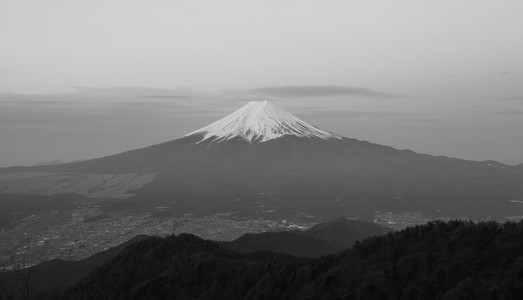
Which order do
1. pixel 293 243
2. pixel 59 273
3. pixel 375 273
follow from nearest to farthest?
pixel 375 273 → pixel 59 273 → pixel 293 243

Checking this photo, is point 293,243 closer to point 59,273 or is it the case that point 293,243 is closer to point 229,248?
point 229,248

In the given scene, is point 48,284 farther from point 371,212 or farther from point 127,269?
point 371,212

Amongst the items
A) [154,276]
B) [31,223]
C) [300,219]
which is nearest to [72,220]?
[31,223]

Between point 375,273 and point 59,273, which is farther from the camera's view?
point 59,273

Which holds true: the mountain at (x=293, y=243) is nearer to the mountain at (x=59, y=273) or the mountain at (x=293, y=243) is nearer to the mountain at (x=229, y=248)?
the mountain at (x=229, y=248)

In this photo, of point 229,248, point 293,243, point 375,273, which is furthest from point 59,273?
point 375,273

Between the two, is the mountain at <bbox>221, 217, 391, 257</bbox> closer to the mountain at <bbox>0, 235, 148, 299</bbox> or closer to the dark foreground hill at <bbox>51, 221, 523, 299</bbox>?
the mountain at <bbox>0, 235, 148, 299</bbox>

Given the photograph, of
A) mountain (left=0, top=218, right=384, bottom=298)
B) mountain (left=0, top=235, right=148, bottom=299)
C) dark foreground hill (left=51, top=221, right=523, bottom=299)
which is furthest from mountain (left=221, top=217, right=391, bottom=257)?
dark foreground hill (left=51, top=221, right=523, bottom=299)

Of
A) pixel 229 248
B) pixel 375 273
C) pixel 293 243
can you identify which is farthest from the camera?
pixel 293 243

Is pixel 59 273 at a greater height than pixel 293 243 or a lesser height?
lesser
